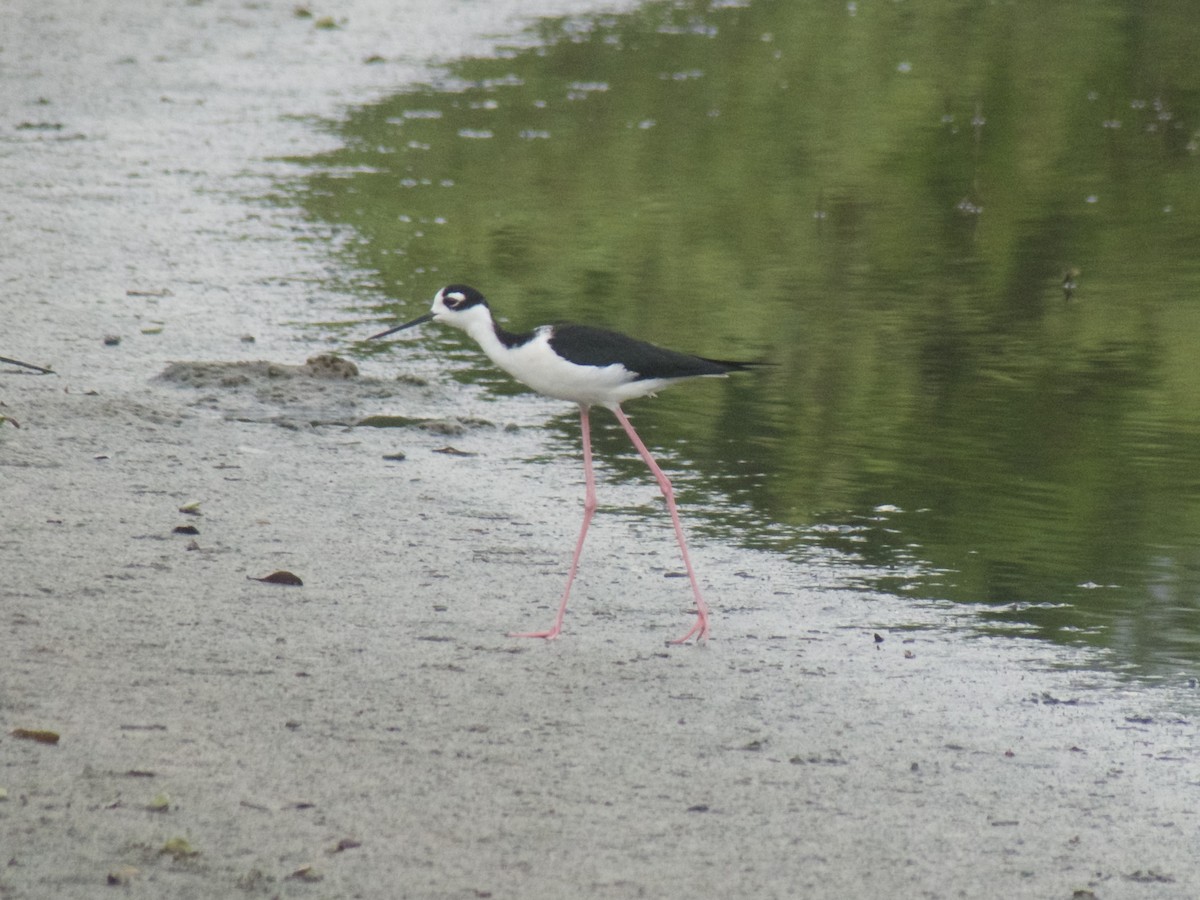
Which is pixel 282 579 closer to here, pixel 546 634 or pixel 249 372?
pixel 546 634

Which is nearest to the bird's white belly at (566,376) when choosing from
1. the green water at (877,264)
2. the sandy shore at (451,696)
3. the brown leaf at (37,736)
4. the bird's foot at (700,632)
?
the sandy shore at (451,696)

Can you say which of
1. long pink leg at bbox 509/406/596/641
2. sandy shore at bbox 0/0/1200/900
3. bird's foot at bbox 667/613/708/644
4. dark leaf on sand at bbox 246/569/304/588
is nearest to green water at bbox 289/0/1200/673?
sandy shore at bbox 0/0/1200/900

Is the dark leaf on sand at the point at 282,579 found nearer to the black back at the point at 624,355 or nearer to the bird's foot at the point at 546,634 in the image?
the bird's foot at the point at 546,634

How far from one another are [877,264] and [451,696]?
600 cm

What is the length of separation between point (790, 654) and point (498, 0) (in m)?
16.4

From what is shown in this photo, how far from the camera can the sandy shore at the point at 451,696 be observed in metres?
3.85

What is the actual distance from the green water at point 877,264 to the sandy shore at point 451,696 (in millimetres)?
529

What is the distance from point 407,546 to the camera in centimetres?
597

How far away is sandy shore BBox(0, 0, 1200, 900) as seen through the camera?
3.85 metres

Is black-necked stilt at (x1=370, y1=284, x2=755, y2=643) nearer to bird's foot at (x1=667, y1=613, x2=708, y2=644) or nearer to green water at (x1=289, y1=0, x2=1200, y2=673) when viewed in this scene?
bird's foot at (x1=667, y1=613, x2=708, y2=644)

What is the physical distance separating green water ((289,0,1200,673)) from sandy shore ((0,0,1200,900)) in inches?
20.8

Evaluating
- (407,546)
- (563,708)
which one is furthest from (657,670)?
(407,546)

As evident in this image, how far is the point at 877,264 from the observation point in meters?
10.2

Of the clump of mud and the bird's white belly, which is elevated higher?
the bird's white belly
